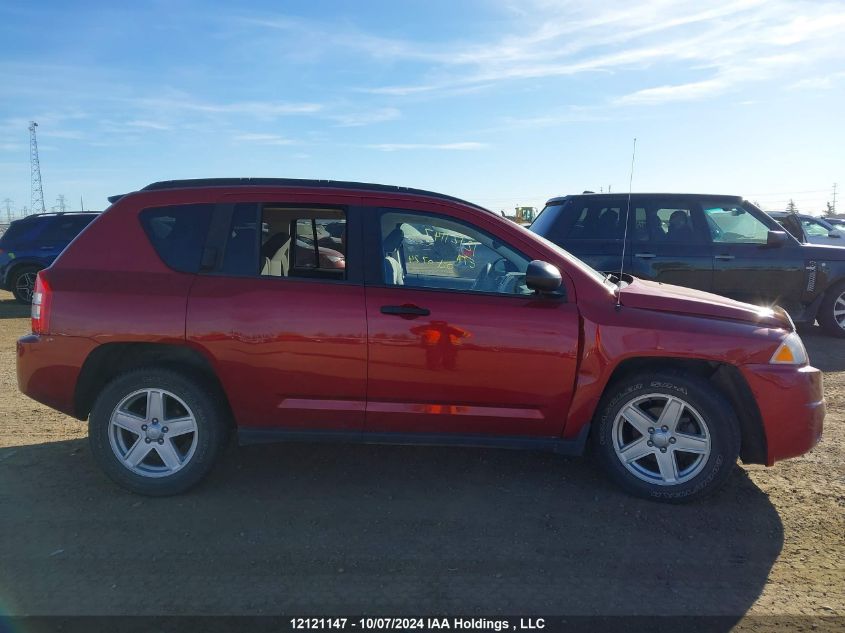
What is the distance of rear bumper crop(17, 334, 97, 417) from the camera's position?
379cm

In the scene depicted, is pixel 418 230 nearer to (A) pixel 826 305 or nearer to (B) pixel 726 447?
(B) pixel 726 447

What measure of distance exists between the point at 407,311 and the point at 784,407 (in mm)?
2247

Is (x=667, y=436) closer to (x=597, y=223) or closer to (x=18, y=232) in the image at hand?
(x=597, y=223)

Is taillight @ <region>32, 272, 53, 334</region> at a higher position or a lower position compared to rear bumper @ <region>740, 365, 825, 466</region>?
higher

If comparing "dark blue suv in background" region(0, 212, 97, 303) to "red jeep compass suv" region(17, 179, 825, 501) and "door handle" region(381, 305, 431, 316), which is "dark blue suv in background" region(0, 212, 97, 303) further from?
"door handle" region(381, 305, 431, 316)

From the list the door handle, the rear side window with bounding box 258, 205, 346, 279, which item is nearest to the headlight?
the door handle

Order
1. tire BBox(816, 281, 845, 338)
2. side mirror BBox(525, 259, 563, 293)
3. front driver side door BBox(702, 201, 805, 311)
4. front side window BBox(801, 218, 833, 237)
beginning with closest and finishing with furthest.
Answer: side mirror BBox(525, 259, 563, 293) → front driver side door BBox(702, 201, 805, 311) → tire BBox(816, 281, 845, 338) → front side window BBox(801, 218, 833, 237)

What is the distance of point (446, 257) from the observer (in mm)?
4102

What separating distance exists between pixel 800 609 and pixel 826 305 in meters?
7.05

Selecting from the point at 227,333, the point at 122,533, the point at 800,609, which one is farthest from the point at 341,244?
the point at 800,609

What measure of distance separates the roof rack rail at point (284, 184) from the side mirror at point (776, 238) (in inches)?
212

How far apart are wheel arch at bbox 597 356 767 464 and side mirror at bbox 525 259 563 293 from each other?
2.14 ft

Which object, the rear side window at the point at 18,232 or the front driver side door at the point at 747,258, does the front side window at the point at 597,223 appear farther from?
the rear side window at the point at 18,232

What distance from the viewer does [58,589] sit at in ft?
9.65
